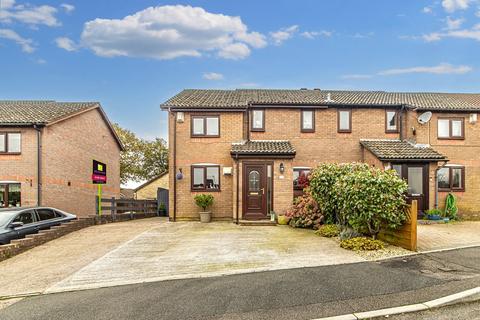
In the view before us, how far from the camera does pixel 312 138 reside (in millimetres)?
16547

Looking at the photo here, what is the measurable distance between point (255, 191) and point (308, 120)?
473 cm

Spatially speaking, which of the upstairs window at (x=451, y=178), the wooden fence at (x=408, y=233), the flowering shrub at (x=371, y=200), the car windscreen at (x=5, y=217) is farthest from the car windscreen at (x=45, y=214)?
the upstairs window at (x=451, y=178)

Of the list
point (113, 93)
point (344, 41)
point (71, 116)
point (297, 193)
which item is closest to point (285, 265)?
point (297, 193)

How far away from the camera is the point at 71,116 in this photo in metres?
19.5

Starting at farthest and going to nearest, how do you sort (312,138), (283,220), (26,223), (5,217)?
(312,138) → (283,220) → (26,223) → (5,217)

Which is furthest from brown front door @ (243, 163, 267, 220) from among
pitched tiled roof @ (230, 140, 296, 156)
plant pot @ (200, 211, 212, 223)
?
plant pot @ (200, 211, 212, 223)

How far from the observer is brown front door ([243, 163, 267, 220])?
1480 centimetres

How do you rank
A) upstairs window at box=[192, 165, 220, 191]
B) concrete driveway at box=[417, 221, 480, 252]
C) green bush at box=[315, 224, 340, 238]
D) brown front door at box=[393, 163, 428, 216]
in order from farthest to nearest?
upstairs window at box=[192, 165, 220, 191] → brown front door at box=[393, 163, 428, 216] → green bush at box=[315, 224, 340, 238] → concrete driveway at box=[417, 221, 480, 252]

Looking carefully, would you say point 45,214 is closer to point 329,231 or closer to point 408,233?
point 329,231

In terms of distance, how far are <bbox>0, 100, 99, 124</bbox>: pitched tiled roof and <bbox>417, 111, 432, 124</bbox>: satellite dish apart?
1892 centimetres

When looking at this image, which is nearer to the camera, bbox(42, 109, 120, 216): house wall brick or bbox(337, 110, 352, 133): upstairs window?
bbox(337, 110, 352, 133): upstairs window

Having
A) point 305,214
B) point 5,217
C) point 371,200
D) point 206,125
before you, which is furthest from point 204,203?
point 371,200

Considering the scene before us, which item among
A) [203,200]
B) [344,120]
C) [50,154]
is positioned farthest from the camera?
[50,154]

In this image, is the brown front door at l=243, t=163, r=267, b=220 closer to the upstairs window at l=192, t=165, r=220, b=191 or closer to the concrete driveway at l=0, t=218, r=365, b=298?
the upstairs window at l=192, t=165, r=220, b=191
